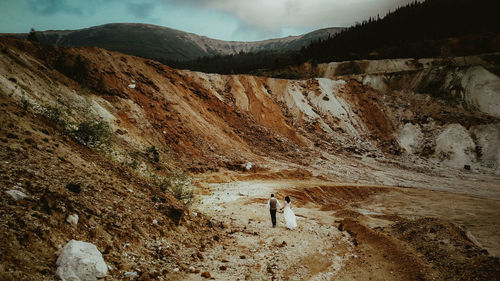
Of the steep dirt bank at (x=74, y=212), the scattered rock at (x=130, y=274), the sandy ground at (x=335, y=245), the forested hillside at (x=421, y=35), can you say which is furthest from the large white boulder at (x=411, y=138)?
the scattered rock at (x=130, y=274)

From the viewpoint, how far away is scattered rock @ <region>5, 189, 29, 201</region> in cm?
434

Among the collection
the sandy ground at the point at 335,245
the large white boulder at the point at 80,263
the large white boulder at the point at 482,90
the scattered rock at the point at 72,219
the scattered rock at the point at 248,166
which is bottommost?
the sandy ground at the point at 335,245

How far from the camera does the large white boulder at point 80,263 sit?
365 centimetres

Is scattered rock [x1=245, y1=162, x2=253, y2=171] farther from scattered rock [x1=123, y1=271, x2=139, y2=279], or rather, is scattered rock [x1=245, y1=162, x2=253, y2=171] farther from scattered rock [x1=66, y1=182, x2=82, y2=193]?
scattered rock [x1=123, y1=271, x2=139, y2=279]

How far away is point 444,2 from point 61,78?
8185cm

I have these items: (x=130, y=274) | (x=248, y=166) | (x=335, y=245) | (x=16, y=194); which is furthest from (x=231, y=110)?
(x=130, y=274)

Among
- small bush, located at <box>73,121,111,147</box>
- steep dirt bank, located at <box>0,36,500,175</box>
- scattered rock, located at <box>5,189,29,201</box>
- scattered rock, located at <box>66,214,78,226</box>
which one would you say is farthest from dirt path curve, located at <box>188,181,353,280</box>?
steep dirt bank, located at <box>0,36,500,175</box>

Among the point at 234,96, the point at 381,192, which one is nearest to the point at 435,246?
the point at 381,192

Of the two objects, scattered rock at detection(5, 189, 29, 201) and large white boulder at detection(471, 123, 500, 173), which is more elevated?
scattered rock at detection(5, 189, 29, 201)

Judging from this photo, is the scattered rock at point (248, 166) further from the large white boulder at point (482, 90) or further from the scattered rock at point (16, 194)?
the large white boulder at point (482, 90)

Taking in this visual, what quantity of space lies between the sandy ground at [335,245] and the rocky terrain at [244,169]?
2.3 inches

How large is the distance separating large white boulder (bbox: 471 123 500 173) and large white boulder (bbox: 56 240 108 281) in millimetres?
32131

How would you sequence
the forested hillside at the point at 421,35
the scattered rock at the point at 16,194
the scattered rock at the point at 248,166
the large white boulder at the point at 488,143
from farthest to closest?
the forested hillside at the point at 421,35
the large white boulder at the point at 488,143
the scattered rock at the point at 248,166
the scattered rock at the point at 16,194

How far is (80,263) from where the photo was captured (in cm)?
382
